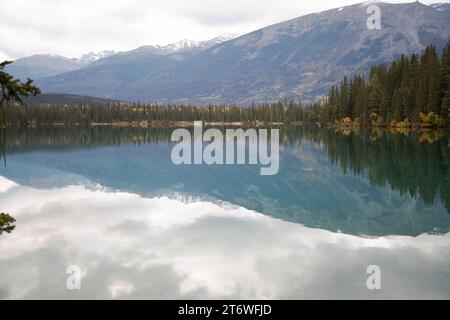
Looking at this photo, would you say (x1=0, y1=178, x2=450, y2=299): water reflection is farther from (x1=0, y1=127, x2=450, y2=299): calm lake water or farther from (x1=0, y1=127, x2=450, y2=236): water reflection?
(x1=0, y1=127, x2=450, y2=236): water reflection

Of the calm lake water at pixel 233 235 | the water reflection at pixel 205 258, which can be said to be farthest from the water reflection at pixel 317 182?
the water reflection at pixel 205 258

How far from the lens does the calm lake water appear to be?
15242mm

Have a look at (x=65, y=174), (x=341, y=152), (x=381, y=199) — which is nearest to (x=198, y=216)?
(x=381, y=199)

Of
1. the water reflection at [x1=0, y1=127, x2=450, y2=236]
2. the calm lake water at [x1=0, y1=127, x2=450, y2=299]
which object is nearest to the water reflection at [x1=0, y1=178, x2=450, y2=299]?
the calm lake water at [x1=0, y1=127, x2=450, y2=299]

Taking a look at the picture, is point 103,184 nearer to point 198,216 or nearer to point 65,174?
point 65,174

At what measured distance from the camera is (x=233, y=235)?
73.5 feet

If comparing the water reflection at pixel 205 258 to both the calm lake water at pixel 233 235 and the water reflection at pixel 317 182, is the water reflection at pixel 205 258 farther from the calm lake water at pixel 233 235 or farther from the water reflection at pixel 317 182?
the water reflection at pixel 317 182

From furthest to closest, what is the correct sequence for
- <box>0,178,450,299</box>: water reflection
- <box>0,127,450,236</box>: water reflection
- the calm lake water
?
<box>0,127,450,236</box>: water reflection, the calm lake water, <box>0,178,450,299</box>: water reflection

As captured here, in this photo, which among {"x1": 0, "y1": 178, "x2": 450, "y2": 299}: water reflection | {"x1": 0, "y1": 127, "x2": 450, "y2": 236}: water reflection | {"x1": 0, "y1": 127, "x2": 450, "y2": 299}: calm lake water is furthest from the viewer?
{"x1": 0, "y1": 127, "x2": 450, "y2": 236}: water reflection

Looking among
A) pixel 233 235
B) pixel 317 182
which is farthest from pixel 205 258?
pixel 317 182

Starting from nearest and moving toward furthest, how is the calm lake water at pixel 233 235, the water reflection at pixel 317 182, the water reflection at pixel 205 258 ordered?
1. the water reflection at pixel 205 258
2. the calm lake water at pixel 233 235
3. the water reflection at pixel 317 182

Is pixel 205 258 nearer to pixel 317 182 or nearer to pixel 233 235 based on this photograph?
pixel 233 235

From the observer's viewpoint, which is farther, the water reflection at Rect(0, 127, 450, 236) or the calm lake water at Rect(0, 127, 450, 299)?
the water reflection at Rect(0, 127, 450, 236)

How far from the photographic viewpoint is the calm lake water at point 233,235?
15.2 m
